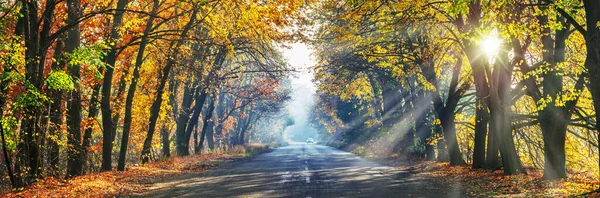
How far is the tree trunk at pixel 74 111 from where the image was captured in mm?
14703

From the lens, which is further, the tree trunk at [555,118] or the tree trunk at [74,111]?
the tree trunk at [74,111]

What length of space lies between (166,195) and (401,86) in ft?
71.5

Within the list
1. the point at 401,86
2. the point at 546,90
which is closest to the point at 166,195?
the point at 546,90

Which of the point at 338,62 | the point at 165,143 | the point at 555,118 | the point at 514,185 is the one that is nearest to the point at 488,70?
the point at 555,118

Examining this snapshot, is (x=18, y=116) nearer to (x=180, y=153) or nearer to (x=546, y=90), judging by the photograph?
(x=546, y=90)

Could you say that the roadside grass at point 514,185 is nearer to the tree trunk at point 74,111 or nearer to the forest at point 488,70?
the forest at point 488,70

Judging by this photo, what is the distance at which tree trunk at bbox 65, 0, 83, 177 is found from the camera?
48.2 ft

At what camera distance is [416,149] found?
1234 inches

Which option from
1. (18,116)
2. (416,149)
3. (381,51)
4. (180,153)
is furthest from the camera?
(180,153)

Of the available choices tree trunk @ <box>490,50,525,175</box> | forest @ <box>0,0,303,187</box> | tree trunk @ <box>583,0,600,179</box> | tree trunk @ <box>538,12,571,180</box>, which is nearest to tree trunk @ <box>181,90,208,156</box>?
forest @ <box>0,0,303,187</box>

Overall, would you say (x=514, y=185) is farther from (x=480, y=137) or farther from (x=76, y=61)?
(x=76, y=61)

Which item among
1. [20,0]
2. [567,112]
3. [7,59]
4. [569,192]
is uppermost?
[20,0]

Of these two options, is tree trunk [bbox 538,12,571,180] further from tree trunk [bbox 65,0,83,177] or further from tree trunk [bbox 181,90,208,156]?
tree trunk [bbox 181,90,208,156]

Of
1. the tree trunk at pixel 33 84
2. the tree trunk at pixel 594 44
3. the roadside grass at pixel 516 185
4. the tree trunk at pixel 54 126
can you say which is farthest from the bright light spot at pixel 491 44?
the tree trunk at pixel 54 126
